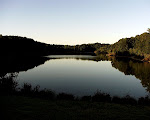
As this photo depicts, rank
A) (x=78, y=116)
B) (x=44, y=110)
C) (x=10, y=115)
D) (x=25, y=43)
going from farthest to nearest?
(x=25, y=43)
(x=44, y=110)
(x=78, y=116)
(x=10, y=115)

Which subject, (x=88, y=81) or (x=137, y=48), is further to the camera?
(x=137, y=48)

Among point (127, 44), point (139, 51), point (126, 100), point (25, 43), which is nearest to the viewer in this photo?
point (126, 100)

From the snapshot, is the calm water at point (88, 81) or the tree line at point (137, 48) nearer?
the calm water at point (88, 81)

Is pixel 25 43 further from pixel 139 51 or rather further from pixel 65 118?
pixel 65 118

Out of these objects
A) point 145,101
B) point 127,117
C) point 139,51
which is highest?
point 139,51

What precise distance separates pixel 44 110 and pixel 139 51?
10171cm

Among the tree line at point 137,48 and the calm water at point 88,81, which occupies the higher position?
the tree line at point 137,48

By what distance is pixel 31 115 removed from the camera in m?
8.41

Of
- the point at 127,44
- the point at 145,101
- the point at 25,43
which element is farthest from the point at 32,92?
the point at 127,44

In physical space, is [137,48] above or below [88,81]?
above

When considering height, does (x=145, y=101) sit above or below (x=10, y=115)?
below

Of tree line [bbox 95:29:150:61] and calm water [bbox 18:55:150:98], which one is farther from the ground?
tree line [bbox 95:29:150:61]

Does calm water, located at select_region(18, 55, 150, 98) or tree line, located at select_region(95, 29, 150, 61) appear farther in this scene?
tree line, located at select_region(95, 29, 150, 61)

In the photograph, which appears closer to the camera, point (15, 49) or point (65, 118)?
point (65, 118)
